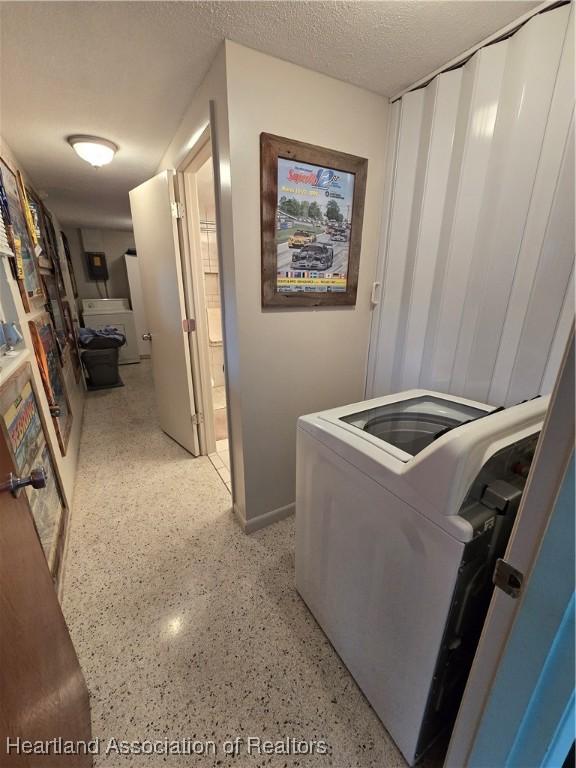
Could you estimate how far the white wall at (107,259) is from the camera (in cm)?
545

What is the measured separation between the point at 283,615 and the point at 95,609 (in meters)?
0.84

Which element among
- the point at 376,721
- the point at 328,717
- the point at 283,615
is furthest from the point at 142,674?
the point at 376,721

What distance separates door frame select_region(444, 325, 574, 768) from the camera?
44cm

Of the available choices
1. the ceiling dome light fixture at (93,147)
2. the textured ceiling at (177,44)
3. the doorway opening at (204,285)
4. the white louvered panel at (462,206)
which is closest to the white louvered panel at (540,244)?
the white louvered panel at (462,206)

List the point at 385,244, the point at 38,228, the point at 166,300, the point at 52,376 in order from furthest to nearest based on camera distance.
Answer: the point at 38,228 < the point at 166,300 < the point at 52,376 < the point at 385,244

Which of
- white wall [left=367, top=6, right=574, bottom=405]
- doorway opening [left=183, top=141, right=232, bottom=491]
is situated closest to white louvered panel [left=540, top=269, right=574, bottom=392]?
white wall [left=367, top=6, right=574, bottom=405]

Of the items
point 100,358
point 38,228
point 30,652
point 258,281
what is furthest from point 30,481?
point 100,358

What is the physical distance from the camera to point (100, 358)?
404cm

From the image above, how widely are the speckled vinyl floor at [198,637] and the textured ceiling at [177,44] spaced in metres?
2.27

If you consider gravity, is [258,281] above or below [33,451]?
above

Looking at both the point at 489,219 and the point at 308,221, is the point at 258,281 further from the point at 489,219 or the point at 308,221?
the point at 489,219

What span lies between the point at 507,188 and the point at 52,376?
2735 mm

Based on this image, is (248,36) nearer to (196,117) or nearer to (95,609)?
(196,117)

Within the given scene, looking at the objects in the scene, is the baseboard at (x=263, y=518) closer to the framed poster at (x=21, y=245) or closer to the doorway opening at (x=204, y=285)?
the doorway opening at (x=204, y=285)
